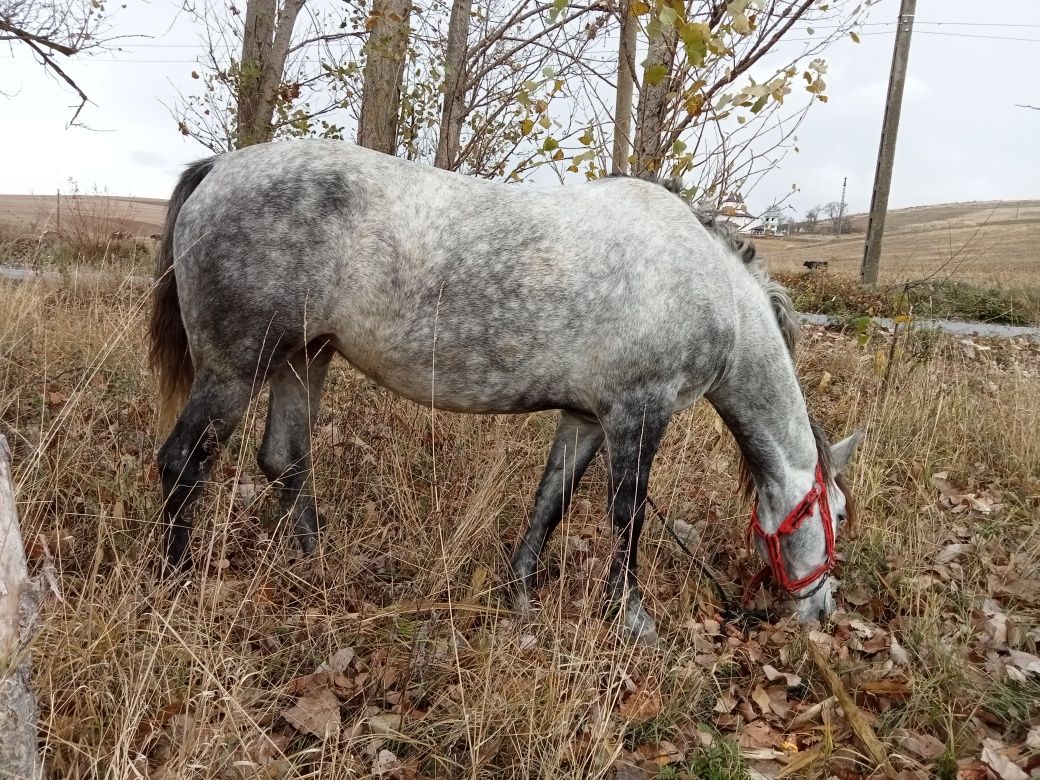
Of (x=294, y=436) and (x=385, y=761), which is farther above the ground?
(x=294, y=436)

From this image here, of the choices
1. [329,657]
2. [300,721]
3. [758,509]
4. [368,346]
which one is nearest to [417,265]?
[368,346]

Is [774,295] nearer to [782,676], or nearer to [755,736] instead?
[782,676]

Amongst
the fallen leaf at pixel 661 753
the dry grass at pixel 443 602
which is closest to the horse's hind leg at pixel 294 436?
the dry grass at pixel 443 602

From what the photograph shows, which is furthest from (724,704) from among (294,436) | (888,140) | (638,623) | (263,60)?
(888,140)

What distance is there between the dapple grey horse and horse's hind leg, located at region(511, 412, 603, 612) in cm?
25

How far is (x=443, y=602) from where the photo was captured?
2.92 meters

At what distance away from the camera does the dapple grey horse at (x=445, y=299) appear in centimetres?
301

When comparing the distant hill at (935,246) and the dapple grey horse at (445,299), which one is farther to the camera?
the distant hill at (935,246)

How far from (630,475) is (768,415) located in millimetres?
821

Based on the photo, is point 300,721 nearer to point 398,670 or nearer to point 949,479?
point 398,670

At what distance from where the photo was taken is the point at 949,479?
16.6ft

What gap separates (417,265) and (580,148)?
2705 mm

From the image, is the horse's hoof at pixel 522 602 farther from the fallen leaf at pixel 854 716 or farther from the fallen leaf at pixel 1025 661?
the fallen leaf at pixel 1025 661

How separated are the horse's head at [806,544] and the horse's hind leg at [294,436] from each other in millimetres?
2341
